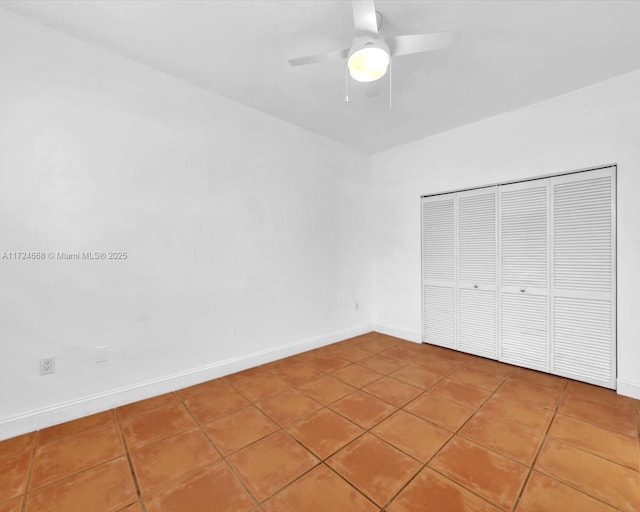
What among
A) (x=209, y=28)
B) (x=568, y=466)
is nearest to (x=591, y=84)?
(x=568, y=466)

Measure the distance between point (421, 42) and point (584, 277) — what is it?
2.67m

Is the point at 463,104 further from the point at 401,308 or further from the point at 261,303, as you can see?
the point at 261,303

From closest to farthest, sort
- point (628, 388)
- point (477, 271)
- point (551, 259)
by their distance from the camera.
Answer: point (628, 388) < point (551, 259) < point (477, 271)

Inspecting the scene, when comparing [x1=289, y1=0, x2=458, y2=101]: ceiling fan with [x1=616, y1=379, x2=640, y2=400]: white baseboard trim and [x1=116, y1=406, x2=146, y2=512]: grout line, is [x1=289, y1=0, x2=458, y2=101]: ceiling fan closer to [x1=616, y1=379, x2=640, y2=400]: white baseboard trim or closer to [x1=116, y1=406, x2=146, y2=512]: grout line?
[x1=116, y1=406, x2=146, y2=512]: grout line

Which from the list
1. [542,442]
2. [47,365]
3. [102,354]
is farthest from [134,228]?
[542,442]

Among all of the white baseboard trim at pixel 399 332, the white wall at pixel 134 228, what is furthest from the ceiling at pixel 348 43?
the white baseboard trim at pixel 399 332

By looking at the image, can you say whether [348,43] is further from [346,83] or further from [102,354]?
[102,354]

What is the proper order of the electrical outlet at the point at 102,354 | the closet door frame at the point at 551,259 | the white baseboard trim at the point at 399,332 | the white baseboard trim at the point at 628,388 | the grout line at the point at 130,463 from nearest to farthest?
the grout line at the point at 130,463, the electrical outlet at the point at 102,354, the white baseboard trim at the point at 628,388, the closet door frame at the point at 551,259, the white baseboard trim at the point at 399,332

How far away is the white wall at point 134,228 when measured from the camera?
201 cm

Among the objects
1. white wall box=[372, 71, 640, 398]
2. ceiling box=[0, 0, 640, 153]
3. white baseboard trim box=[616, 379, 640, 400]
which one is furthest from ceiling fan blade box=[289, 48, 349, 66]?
white baseboard trim box=[616, 379, 640, 400]

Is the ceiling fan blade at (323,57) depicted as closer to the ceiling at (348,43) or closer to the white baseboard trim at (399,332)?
the ceiling at (348,43)

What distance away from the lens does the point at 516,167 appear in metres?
3.12

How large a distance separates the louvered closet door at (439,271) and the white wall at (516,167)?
119mm

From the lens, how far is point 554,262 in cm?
291
